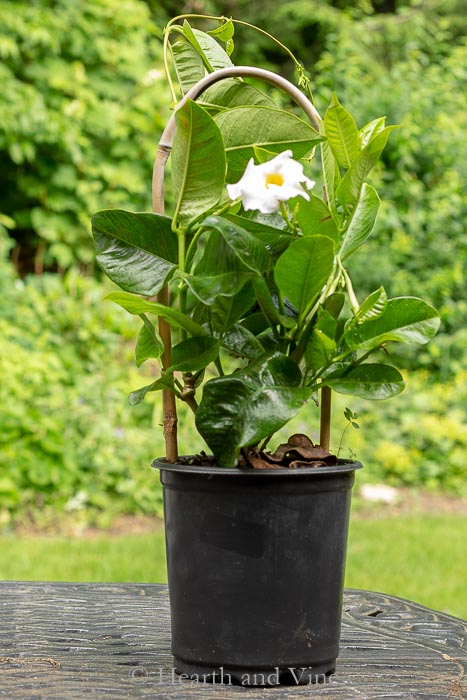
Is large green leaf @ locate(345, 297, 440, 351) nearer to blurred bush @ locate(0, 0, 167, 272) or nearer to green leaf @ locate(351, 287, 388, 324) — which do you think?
green leaf @ locate(351, 287, 388, 324)

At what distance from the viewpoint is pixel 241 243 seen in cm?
92

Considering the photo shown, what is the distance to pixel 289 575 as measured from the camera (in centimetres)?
96

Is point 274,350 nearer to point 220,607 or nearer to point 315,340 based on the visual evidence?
point 315,340

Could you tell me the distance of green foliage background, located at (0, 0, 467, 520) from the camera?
10.7 feet

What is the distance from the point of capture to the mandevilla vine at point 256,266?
3.02ft

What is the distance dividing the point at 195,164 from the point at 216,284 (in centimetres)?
14

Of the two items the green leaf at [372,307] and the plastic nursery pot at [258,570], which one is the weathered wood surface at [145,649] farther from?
the green leaf at [372,307]

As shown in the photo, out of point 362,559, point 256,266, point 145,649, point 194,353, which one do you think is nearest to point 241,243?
point 256,266

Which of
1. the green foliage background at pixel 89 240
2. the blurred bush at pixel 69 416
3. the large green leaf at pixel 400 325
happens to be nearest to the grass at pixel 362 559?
the blurred bush at pixel 69 416

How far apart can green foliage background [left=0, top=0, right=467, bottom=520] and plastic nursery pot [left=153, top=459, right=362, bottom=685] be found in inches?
85.8


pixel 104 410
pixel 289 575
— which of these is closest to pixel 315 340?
pixel 289 575

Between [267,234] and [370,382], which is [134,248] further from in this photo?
[370,382]

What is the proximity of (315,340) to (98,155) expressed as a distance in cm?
377

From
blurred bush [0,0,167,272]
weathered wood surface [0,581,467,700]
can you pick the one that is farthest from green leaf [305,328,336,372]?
blurred bush [0,0,167,272]
